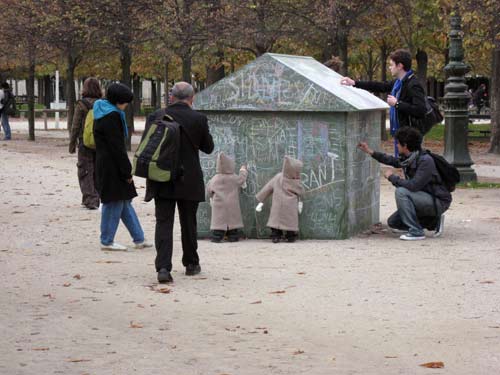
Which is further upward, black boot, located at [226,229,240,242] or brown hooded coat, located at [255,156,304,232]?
brown hooded coat, located at [255,156,304,232]

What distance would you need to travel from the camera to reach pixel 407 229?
12406 millimetres

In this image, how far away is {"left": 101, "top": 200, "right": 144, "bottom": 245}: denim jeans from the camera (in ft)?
36.2

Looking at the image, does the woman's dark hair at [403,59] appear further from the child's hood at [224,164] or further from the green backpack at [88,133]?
the green backpack at [88,133]

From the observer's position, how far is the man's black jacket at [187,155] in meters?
9.36

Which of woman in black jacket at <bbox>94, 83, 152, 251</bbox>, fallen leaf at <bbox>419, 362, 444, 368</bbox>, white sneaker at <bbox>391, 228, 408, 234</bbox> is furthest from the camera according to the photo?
white sneaker at <bbox>391, 228, 408, 234</bbox>

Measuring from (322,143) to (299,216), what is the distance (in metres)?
0.76

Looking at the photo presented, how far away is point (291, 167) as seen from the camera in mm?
11539

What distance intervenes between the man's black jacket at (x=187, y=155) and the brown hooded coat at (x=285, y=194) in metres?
2.07

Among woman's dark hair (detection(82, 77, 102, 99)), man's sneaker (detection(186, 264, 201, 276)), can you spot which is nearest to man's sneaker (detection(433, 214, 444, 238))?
man's sneaker (detection(186, 264, 201, 276))

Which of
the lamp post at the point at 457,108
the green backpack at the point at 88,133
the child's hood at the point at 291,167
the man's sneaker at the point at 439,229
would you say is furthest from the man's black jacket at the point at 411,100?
the lamp post at the point at 457,108

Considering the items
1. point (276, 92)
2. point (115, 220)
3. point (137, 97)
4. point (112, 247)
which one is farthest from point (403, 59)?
point (137, 97)

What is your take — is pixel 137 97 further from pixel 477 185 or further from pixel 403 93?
pixel 403 93

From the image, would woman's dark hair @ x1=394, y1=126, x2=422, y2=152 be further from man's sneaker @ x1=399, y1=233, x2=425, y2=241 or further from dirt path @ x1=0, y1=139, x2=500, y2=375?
dirt path @ x1=0, y1=139, x2=500, y2=375

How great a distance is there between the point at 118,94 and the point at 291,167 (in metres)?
1.88
